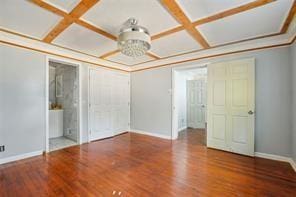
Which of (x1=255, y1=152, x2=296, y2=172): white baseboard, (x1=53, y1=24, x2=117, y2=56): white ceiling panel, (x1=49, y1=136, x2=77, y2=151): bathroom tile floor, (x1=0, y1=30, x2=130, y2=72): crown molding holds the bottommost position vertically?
(x1=49, y1=136, x2=77, y2=151): bathroom tile floor

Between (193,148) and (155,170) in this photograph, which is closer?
(155,170)

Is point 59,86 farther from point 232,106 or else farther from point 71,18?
point 232,106

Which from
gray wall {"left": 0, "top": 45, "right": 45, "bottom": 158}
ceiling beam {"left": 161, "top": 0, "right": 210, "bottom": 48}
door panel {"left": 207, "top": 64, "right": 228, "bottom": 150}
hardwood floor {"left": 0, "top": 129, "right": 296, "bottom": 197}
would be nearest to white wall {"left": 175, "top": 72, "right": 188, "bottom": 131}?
door panel {"left": 207, "top": 64, "right": 228, "bottom": 150}

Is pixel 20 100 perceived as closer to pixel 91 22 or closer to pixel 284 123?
pixel 91 22

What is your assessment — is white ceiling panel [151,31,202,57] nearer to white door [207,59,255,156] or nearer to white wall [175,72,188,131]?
white door [207,59,255,156]

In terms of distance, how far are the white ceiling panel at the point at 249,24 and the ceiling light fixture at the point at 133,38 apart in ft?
3.36

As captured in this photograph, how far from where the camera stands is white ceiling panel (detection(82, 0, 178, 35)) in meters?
1.89

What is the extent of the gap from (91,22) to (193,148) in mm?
3424

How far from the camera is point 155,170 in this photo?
101 inches

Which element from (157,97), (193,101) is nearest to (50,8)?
(157,97)

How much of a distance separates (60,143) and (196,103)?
511cm

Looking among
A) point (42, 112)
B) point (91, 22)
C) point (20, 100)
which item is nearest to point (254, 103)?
point (91, 22)

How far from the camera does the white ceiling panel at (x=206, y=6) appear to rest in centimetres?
182

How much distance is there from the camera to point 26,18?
221 cm
